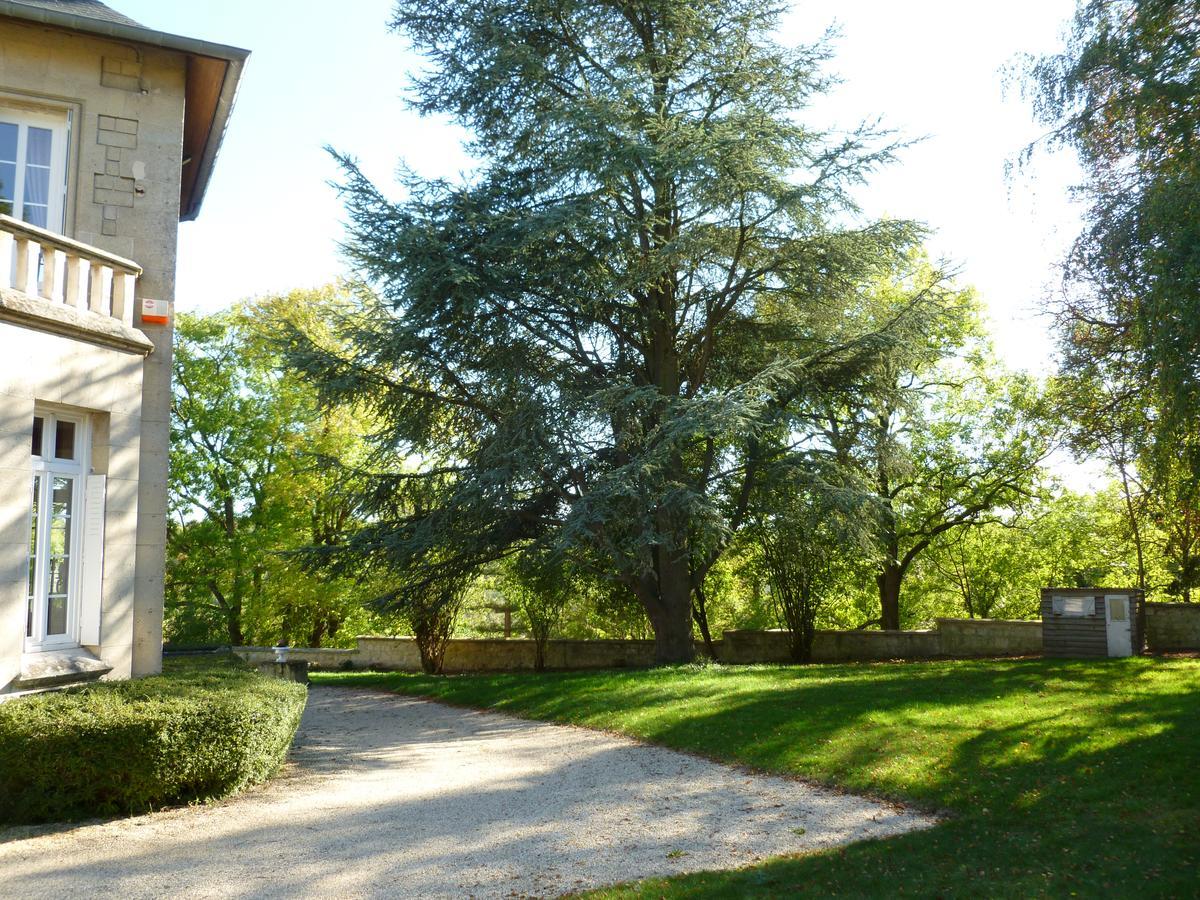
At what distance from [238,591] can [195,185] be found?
14.5 meters

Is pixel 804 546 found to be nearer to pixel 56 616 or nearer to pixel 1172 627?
pixel 1172 627

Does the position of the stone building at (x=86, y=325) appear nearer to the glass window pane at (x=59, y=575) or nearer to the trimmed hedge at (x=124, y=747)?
the glass window pane at (x=59, y=575)

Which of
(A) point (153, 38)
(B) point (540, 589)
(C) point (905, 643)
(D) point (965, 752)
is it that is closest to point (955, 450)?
(C) point (905, 643)

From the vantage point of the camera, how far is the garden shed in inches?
592

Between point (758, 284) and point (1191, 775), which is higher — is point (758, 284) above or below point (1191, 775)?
above

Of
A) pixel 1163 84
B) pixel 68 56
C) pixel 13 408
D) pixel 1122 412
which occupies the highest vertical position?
pixel 68 56

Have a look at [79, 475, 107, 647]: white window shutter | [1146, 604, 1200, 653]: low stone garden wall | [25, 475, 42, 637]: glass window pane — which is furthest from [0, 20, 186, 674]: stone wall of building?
[1146, 604, 1200, 653]: low stone garden wall

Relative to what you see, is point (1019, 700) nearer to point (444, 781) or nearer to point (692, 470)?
point (444, 781)

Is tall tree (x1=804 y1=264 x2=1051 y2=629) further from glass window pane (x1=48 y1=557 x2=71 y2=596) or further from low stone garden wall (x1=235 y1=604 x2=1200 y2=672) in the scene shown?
glass window pane (x1=48 y1=557 x2=71 y2=596)

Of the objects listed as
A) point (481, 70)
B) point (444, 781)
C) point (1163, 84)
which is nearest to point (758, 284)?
point (481, 70)

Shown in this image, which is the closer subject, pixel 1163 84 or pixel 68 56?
pixel 1163 84

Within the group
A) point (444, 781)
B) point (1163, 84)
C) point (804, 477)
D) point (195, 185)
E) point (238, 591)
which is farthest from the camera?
point (238, 591)

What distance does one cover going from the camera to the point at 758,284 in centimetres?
1689

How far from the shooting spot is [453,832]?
7.25 metres
